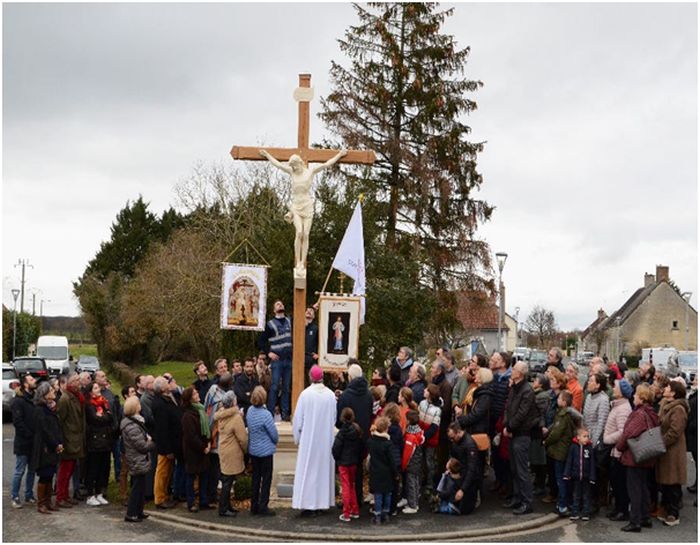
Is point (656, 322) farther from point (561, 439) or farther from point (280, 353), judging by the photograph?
point (561, 439)

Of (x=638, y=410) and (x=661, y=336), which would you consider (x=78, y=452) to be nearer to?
(x=638, y=410)

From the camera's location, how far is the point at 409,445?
1118 cm

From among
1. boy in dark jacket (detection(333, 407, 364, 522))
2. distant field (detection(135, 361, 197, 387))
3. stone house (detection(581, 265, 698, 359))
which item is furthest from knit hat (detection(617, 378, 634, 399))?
stone house (detection(581, 265, 698, 359))

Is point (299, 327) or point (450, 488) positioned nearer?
point (450, 488)

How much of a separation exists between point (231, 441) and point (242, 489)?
122 cm

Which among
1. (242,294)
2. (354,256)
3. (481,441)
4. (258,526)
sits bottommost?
(258,526)

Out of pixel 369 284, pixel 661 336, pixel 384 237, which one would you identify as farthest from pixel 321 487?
pixel 661 336

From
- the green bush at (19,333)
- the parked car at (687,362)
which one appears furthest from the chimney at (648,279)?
the green bush at (19,333)

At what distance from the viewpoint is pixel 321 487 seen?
440 inches

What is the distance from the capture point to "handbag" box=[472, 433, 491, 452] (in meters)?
11.3

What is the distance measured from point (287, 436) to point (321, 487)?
146 centimetres

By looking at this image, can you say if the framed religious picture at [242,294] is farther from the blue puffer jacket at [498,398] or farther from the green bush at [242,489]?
the blue puffer jacket at [498,398]

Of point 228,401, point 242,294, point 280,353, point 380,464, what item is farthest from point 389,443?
point 242,294

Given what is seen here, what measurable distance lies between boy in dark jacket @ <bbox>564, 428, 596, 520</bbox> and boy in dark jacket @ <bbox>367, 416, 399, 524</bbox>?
2230 mm
